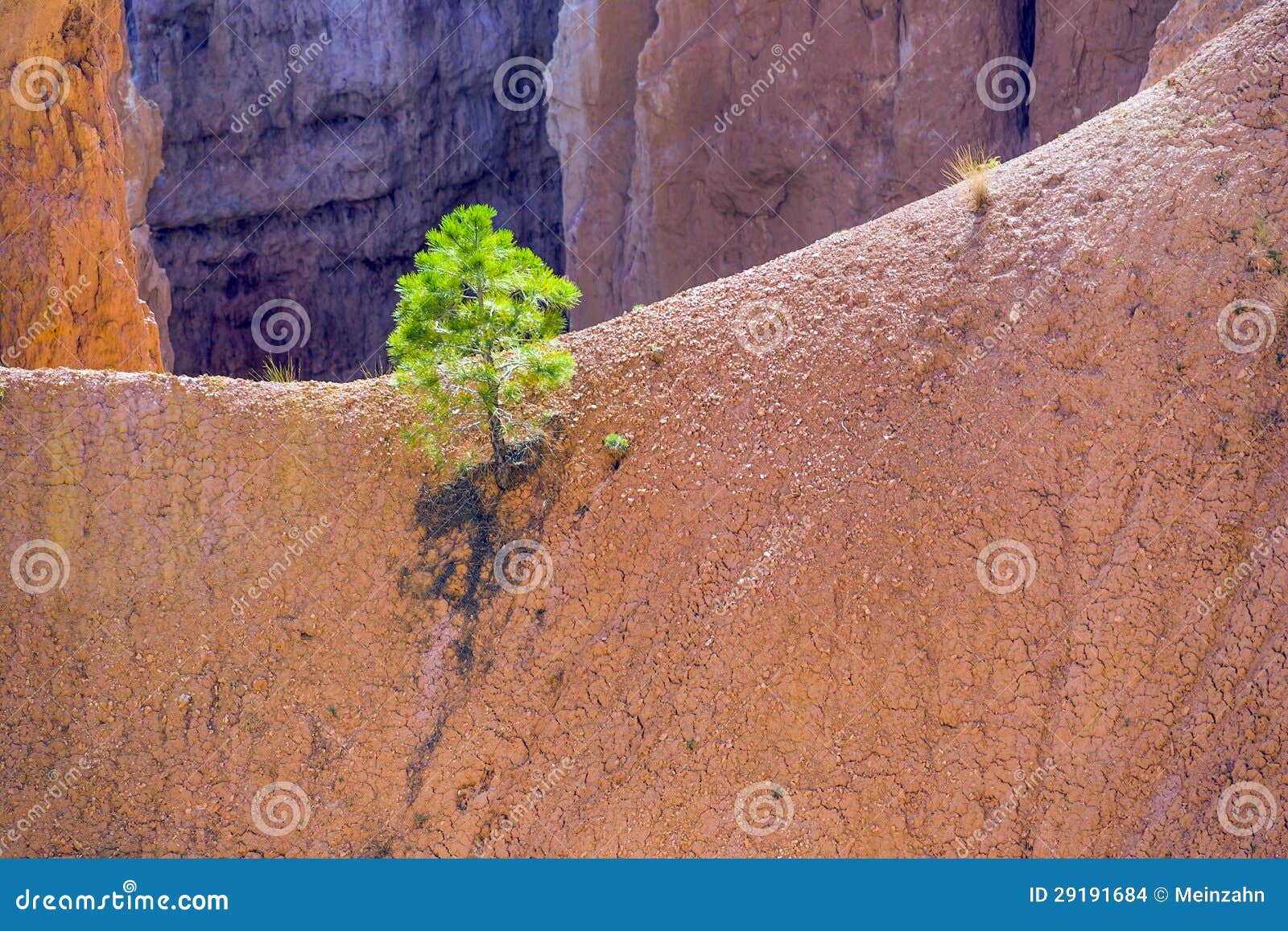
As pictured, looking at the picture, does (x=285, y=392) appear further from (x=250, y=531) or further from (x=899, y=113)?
(x=899, y=113)

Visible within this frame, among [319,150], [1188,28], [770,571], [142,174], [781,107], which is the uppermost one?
[319,150]

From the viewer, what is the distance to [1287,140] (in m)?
10.7

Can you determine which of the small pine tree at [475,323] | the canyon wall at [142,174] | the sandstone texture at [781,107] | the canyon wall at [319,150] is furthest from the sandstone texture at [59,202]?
the canyon wall at [319,150]

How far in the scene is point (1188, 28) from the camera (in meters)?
13.2

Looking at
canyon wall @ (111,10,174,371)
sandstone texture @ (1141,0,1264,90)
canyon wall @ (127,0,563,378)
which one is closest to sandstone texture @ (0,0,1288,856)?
sandstone texture @ (1141,0,1264,90)

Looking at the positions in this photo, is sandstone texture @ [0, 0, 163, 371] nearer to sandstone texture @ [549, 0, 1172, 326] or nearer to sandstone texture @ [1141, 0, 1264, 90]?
sandstone texture @ [549, 0, 1172, 326]

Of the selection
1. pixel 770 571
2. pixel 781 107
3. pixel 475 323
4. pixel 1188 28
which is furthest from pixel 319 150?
pixel 770 571

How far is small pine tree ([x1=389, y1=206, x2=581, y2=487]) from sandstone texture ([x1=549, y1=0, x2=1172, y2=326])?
8.71 metres

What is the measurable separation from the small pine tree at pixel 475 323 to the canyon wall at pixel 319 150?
17.8 meters

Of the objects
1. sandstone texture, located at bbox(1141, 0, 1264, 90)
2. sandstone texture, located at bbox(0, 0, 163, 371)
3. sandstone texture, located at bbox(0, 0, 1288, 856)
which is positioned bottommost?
sandstone texture, located at bbox(0, 0, 1288, 856)

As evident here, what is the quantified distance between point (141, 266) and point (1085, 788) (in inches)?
671

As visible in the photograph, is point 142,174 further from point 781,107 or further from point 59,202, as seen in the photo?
point 781,107

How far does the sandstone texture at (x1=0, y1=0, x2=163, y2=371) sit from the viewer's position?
42.1 feet

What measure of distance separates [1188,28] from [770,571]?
745 centimetres
